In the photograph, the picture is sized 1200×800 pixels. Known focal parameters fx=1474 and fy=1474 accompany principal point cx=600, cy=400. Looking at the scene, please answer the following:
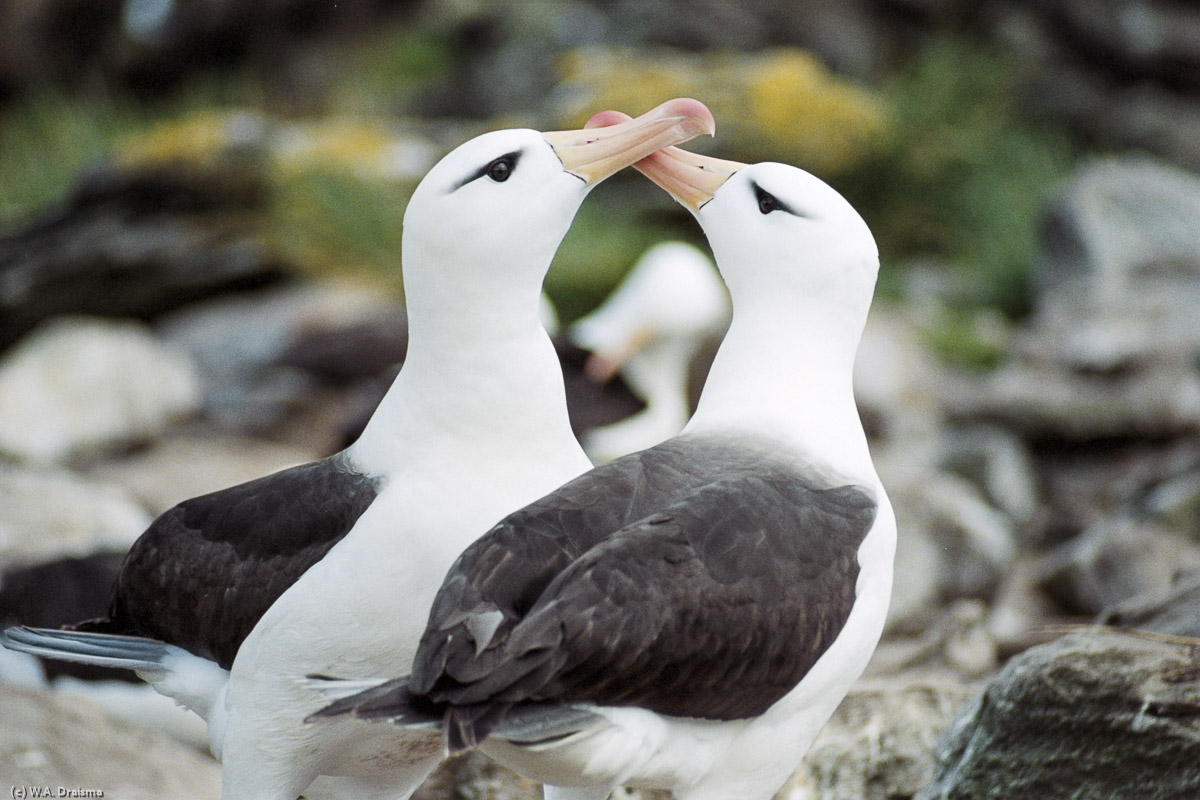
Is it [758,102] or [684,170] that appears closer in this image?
[684,170]

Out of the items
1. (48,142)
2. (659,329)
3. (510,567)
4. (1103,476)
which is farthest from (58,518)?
(48,142)

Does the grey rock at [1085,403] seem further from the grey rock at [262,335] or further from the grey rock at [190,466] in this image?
the grey rock at [190,466]

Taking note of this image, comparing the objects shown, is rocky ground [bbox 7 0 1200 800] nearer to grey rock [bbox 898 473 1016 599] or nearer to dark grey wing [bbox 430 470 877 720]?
grey rock [bbox 898 473 1016 599]

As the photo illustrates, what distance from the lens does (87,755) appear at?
5.03 metres

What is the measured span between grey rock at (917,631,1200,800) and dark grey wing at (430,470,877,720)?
0.92 metres

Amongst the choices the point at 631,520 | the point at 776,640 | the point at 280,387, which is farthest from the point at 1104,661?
the point at 280,387

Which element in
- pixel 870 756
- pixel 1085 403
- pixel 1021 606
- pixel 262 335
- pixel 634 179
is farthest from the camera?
pixel 634 179

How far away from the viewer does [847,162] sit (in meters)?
16.8

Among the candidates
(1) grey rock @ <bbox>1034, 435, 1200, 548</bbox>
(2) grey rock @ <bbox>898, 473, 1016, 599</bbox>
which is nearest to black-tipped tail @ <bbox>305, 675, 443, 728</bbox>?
(2) grey rock @ <bbox>898, 473, 1016, 599</bbox>

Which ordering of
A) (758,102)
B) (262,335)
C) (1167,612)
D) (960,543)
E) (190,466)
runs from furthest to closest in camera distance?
(758,102)
(262,335)
(190,466)
(960,543)
(1167,612)

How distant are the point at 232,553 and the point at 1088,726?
2.33m

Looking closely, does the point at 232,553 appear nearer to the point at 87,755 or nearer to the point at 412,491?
the point at 412,491

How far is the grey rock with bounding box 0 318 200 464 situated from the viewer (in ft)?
36.9

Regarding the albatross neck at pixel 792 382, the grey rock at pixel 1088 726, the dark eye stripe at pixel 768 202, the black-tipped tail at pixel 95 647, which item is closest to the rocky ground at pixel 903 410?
the grey rock at pixel 1088 726
